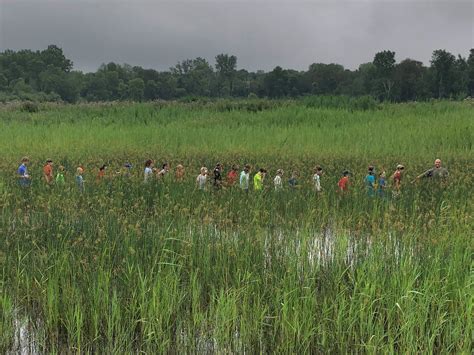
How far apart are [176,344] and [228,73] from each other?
346 feet

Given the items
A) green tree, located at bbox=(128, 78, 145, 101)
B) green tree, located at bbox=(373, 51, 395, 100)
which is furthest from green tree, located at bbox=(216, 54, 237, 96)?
green tree, located at bbox=(373, 51, 395, 100)

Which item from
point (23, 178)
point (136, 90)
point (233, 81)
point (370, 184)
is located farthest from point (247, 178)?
point (233, 81)

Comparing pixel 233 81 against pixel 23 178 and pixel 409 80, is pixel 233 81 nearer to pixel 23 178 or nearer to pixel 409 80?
pixel 409 80

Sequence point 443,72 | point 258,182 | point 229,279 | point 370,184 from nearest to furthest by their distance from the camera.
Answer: point 229,279 → point 370,184 → point 258,182 → point 443,72

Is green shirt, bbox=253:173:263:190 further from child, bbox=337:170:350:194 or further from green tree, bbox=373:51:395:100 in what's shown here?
green tree, bbox=373:51:395:100

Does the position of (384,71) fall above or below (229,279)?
above

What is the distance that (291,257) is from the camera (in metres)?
6.46

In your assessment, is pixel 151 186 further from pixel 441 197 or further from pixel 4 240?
pixel 441 197

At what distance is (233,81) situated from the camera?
10400 cm

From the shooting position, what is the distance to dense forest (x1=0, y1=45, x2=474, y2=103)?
6781 centimetres

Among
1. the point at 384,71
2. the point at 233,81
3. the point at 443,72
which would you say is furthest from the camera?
the point at 233,81

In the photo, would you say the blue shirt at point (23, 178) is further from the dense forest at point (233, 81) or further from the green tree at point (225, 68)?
the green tree at point (225, 68)

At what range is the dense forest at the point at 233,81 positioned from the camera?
222 feet

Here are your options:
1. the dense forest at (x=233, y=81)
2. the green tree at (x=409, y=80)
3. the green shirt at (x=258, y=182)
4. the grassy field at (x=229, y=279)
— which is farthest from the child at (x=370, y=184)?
the green tree at (x=409, y=80)
